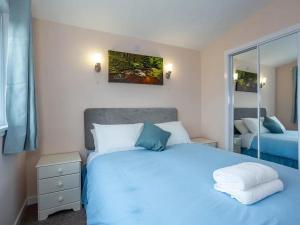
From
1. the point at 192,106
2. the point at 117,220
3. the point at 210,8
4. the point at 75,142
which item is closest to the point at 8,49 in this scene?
the point at 75,142

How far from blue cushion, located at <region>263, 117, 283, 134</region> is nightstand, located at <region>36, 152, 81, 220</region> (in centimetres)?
253

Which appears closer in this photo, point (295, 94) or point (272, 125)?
point (295, 94)

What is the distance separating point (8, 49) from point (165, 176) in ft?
5.91

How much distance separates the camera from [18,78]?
1699 mm

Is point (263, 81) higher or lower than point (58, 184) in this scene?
higher

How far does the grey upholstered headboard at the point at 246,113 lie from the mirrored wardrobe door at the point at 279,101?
13mm

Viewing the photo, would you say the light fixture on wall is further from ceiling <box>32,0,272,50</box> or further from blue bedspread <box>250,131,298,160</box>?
blue bedspread <box>250,131,298,160</box>

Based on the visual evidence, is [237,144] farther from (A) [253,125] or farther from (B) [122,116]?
(B) [122,116]

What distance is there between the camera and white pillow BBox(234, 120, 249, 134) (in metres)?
2.85

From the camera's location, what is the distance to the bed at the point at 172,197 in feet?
2.92

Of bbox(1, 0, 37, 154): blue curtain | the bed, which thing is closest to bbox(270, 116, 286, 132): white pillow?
the bed

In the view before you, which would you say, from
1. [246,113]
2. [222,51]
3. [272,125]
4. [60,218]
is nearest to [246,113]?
[246,113]

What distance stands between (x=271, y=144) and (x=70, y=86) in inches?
112

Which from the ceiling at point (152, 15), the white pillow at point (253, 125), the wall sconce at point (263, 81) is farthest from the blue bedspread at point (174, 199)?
the ceiling at point (152, 15)
